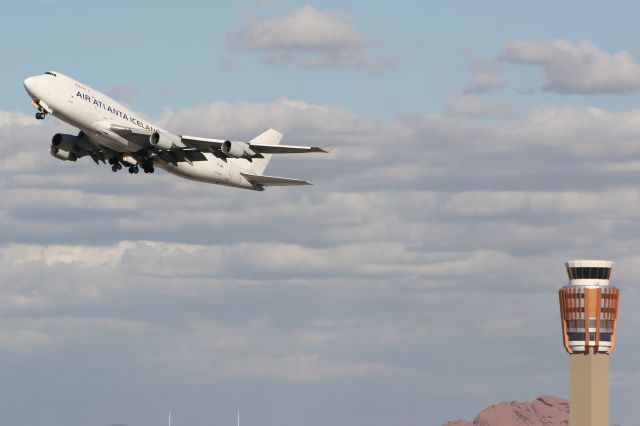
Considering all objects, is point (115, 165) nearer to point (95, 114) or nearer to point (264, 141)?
point (95, 114)

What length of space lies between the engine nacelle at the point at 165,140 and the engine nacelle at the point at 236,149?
14.9 ft

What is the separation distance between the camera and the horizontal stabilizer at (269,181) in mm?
109444

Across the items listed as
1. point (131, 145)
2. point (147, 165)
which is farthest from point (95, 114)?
point (147, 165)

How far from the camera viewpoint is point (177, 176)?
361ft

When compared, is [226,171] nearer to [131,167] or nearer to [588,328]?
[131,167]

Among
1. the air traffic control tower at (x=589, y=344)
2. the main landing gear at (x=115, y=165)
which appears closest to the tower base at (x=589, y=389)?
the air traffic control tower at (x=589, y=344)

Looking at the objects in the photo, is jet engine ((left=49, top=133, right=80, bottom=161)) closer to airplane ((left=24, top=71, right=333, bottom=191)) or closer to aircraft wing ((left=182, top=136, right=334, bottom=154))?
airplane ((left=24, top=71, right=333, bottom=191))

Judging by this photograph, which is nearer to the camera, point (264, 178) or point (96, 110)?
point (96, 110)

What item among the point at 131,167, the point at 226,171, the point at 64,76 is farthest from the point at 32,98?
the point at 226,171

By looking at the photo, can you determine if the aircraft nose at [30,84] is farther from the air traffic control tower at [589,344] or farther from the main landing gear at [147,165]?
the air traffic control tower at [589,344]

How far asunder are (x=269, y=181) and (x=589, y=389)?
87.5 m

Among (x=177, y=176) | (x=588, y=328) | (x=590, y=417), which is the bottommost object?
(x=590, y=417)

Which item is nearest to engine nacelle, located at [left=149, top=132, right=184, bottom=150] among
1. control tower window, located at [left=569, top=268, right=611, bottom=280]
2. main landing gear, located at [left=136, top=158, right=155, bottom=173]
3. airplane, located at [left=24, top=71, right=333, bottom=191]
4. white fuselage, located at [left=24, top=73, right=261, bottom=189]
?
airplane, located at [left=24, top=71, right=333, bottom=191]

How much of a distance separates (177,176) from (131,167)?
426 cm
